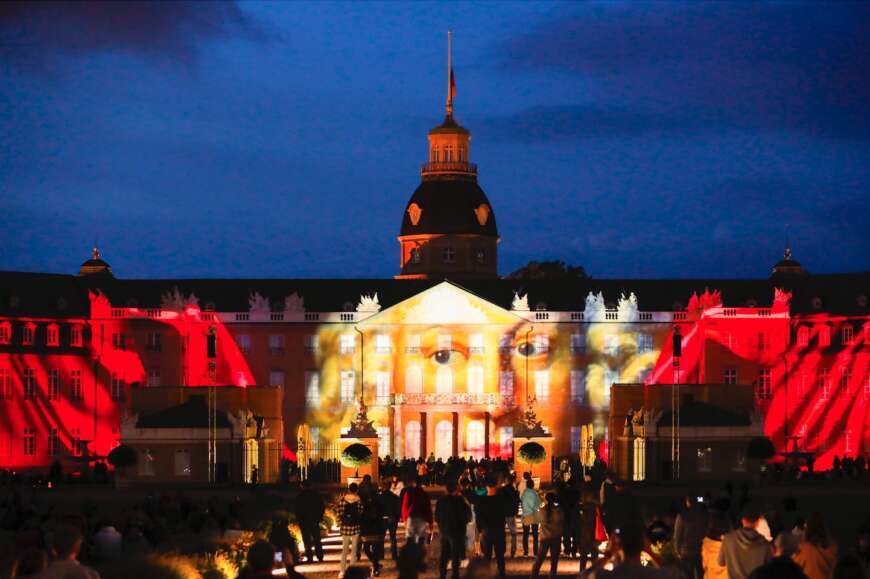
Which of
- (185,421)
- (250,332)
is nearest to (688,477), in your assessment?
(185,421)

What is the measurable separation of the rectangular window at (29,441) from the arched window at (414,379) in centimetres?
1768

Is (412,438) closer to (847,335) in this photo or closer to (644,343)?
(644,343)

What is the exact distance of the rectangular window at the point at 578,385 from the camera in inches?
4008

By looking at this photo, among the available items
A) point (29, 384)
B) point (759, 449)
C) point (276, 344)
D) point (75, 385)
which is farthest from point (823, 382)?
point (29, 384)

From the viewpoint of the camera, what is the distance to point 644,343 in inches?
4035

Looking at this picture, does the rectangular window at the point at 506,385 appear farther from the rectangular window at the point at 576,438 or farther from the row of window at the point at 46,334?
the row of window at the point at 46,334

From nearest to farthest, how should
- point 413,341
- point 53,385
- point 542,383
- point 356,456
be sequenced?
point 356,456 → point 53,385 → point 413,341 → point 542,383

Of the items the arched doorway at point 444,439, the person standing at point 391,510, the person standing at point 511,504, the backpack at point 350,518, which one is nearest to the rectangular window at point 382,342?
the arched doorway at point 444,439

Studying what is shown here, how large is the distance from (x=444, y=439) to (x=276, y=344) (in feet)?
31.1

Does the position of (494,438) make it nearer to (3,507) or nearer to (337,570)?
(3,507)

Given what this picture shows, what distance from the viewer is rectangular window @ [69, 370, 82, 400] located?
100 metres

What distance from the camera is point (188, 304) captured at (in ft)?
335

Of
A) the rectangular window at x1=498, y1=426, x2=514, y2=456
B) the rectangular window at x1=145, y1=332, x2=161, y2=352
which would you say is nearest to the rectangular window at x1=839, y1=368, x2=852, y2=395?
the rectangular window at x1=498, y1=426, x2=514, y2=456

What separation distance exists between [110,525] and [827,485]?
41.1 meters
